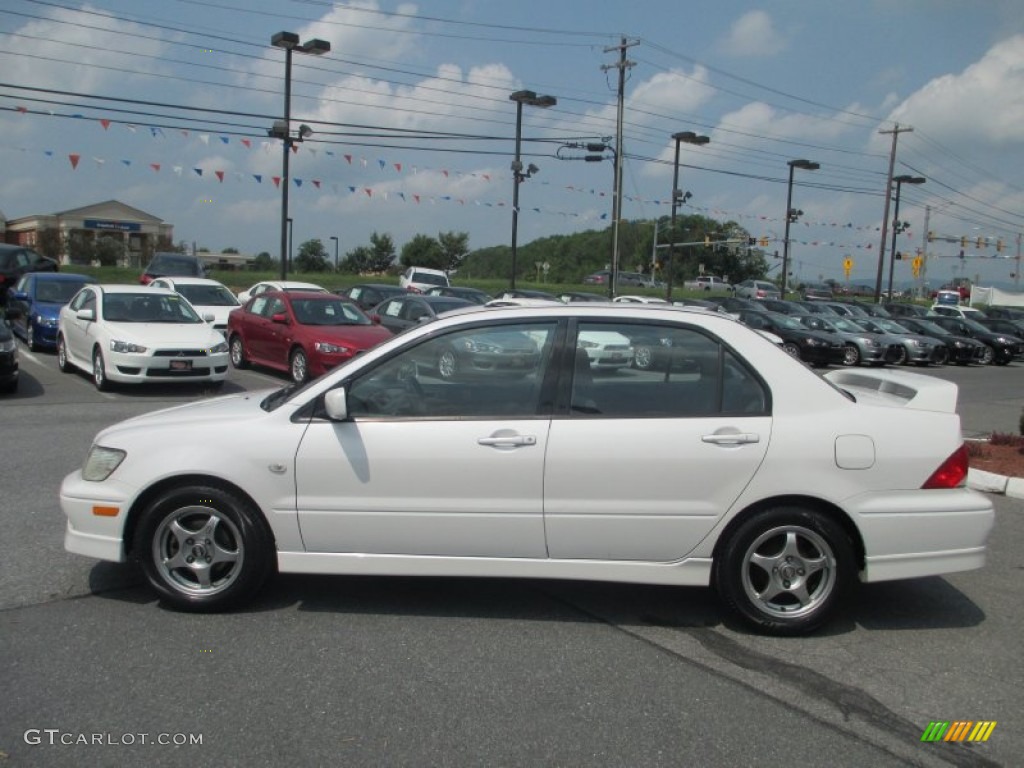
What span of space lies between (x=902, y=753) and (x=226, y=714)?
2.61 meters

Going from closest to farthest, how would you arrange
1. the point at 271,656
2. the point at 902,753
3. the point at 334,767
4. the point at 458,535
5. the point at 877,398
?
the point at 334,767 < the point at 902,753 < the point at 271,656 < the point at 458,535 < the point at 877,398

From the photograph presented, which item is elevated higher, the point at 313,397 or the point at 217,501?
the point at 313,397

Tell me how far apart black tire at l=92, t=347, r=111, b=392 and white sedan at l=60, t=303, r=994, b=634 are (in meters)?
8.85

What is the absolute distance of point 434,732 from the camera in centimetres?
337

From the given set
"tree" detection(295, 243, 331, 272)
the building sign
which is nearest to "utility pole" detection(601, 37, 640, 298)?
the building sign

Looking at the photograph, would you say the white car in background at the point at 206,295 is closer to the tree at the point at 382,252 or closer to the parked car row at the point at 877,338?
the parked car row at the point at 877,338

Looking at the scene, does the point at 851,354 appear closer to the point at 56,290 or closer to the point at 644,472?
the point at 56,290

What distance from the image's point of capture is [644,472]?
168 inches

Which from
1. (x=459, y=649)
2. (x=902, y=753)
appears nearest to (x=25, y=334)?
(x=459, y=649)

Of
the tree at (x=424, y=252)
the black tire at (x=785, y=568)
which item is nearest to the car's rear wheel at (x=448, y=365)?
the black tire at (x=785, y=568)

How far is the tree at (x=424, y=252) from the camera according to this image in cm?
9738

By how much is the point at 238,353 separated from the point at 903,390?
1358 cm

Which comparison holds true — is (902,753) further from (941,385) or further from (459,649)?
(941,385)

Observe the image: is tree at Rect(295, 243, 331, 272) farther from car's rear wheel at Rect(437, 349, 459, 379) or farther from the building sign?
car's rear wheel at Rect(437, 349, 459, 379)
